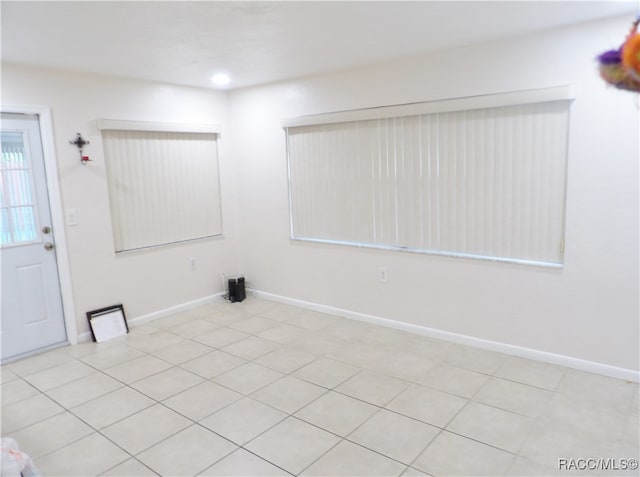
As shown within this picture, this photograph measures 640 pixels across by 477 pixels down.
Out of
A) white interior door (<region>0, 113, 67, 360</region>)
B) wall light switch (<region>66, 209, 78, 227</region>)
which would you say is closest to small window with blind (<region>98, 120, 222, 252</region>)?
wall light switch (<region>66, 209, 78, 227</region>)

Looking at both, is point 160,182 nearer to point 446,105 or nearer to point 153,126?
point 153,126

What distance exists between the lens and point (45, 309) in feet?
12.4

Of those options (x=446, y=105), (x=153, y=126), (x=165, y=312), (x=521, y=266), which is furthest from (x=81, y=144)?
(x=521, y=266)

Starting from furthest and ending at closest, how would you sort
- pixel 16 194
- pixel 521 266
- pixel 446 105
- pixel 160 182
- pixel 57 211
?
pixel 160 182 → pixel 57 211 → pixel 16 194 → pixel 446 105 → pixel 521 266

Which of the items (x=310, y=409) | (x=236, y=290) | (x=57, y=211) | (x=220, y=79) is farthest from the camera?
(x=236, y=290)

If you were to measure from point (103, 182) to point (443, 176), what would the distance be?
3.04m

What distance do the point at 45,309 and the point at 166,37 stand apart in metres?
2.54

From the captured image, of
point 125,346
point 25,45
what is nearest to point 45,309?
point 125,346

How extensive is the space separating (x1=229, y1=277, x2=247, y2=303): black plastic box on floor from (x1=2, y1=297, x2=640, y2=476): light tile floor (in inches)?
41.7

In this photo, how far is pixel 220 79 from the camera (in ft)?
13.9

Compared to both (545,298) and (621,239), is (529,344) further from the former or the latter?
(621,239)

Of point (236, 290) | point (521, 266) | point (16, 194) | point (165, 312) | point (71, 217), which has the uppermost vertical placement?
point (16, 194)

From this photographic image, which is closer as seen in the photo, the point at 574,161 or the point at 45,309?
the point at 574,161

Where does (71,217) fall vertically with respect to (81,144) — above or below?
below
